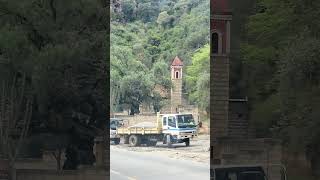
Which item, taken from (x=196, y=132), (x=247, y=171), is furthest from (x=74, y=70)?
(x=247, y=171)

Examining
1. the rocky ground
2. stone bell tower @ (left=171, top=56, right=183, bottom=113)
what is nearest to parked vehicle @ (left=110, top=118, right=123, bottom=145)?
the rocky ground

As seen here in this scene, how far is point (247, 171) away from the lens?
601 centimetres

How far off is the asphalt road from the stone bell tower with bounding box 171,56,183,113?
0.58 m

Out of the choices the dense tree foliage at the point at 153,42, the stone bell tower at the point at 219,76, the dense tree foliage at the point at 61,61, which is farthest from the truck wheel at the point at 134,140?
the stone bell tower at the point at 219,76

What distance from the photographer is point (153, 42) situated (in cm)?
579

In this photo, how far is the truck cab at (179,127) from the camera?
573 centimetres

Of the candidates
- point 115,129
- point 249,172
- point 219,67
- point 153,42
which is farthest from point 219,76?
point 115,129

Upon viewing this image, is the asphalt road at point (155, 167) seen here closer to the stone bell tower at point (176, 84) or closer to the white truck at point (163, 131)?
the white truck at point (163, 131)

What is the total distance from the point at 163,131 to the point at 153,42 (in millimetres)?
995

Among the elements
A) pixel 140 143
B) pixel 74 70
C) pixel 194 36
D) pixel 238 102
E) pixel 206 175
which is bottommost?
pixel 206 175

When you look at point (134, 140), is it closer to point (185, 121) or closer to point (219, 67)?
point (185, 121)

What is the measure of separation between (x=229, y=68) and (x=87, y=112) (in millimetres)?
1710

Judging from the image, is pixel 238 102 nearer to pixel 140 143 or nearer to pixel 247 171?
pixel 247 171

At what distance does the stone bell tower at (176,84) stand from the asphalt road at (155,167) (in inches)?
22.9
